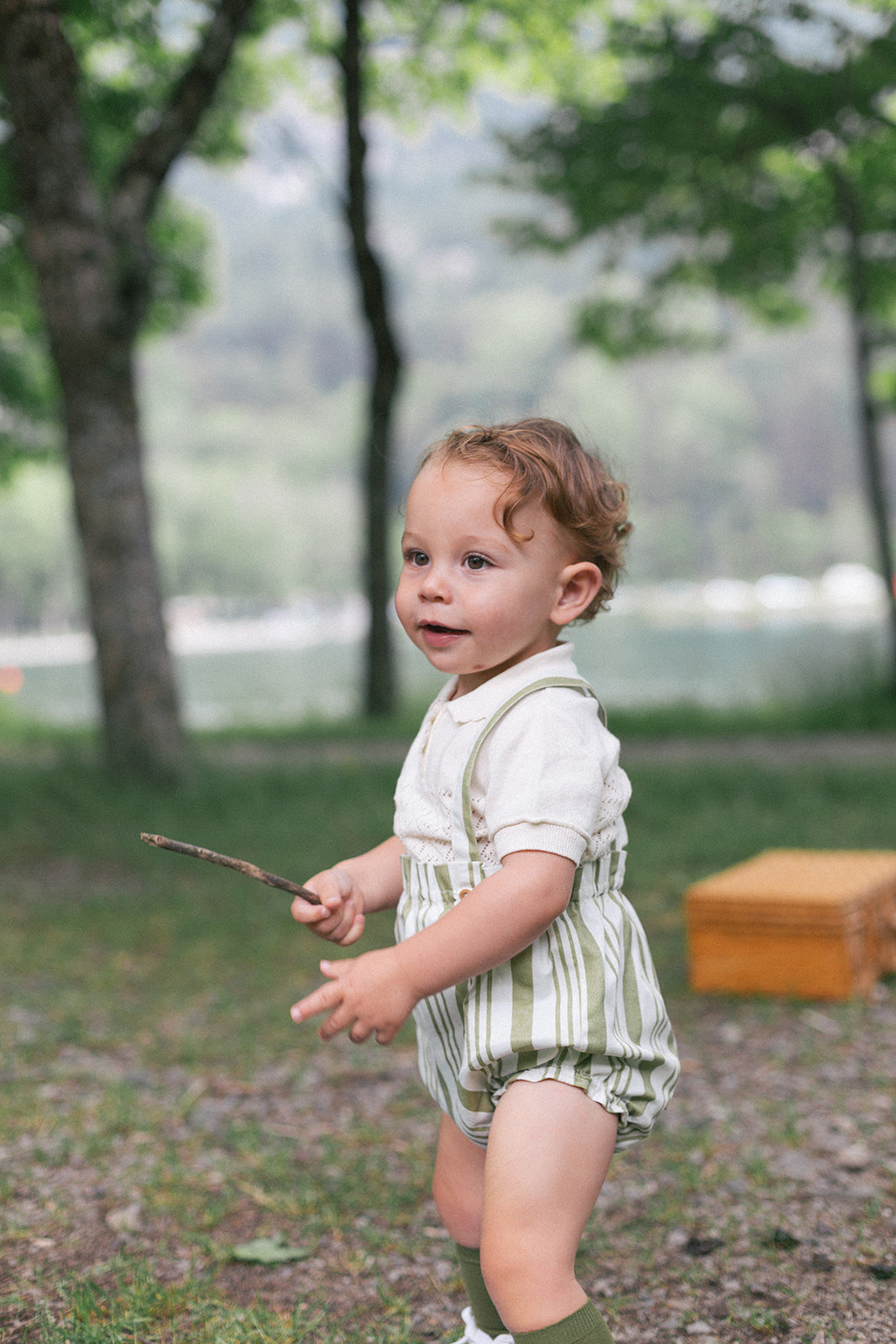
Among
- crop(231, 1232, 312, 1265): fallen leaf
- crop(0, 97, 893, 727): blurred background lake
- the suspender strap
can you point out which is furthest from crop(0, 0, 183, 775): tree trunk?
crop(0, 97, 893, 727): blurred background lake

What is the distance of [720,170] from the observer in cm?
1109

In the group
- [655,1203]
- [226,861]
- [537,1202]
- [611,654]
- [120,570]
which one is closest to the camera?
[537,1202]

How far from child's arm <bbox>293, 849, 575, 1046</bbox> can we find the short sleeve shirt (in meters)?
0.04

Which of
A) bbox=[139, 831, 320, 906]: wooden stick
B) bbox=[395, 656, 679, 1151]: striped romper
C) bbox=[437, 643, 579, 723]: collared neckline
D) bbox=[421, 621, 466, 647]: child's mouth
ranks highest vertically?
bbox=[421, 621, 466, 647]: child's mouth

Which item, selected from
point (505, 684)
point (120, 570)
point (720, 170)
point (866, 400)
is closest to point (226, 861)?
point (505, 684)

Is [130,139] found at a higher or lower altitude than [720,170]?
higher

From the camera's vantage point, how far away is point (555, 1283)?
157 cm

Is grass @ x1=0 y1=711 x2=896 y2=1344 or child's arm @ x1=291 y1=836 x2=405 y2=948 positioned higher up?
child's arm @ x1=291 y1=836 x2=405 y2=948

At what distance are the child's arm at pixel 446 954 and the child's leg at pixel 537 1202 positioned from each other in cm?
20

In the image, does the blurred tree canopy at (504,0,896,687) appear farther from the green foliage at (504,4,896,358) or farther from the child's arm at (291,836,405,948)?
the child's arm at (291,836,405,948)

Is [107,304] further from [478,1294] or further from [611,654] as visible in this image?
[611,654]

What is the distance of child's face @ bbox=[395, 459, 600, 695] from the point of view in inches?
67.6

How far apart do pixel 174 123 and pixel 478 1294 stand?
22.9ft

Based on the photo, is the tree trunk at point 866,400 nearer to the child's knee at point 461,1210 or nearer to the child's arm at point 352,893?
the child's arm at point 352,893
